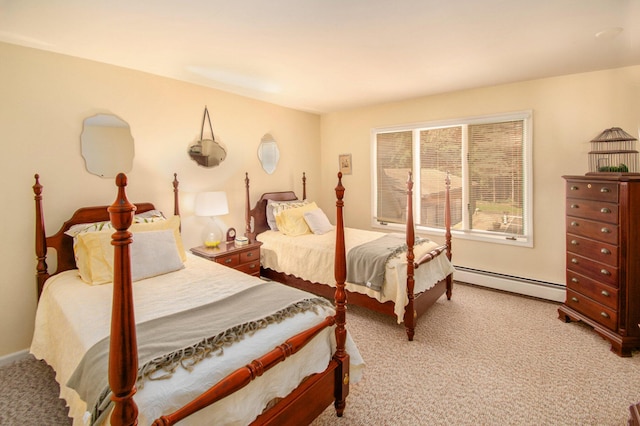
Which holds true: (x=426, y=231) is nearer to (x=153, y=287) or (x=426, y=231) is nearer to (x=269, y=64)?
(x=269, y=64)

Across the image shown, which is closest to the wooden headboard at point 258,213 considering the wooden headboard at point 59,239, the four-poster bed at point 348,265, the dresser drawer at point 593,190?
the four-poster bed at point 348,265

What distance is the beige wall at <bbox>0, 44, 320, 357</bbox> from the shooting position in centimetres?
249

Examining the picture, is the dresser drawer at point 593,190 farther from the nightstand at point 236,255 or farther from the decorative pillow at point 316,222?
the nightstand at point 236,255

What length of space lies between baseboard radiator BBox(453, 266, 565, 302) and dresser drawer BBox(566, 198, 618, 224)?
1.02 m

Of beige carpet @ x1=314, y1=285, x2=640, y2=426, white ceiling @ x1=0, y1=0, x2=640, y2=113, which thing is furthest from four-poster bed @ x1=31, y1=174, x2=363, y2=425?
white ceiling @ x1=0, y1=0, x2=640, y2=113

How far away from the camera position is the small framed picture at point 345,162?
17.0 ft

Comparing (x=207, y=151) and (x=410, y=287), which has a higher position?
(x=207, y=151)

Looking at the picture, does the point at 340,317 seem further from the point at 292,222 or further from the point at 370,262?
the point at 292,222

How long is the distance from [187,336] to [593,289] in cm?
327

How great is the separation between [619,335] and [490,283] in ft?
4.81

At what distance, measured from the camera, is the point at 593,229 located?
A: 2754 millimetres

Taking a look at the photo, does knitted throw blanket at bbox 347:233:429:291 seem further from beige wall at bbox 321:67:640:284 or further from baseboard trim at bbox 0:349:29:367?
baseboard trim at bbox 0:349:29:367

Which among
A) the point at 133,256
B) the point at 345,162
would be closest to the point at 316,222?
the point at 345,162

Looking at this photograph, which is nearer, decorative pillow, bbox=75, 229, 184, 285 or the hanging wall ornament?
decorative pillow, bbox=75, 229, 184, 285
